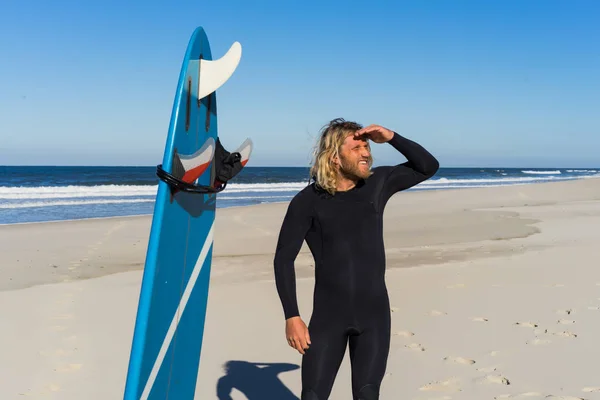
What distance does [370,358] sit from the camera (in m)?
2.46

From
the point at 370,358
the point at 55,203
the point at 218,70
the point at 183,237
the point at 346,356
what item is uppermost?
the point at 218,70

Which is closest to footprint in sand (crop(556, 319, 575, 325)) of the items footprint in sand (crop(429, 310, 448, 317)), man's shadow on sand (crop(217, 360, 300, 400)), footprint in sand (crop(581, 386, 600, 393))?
footprint in sand (crop(429, 310, 448, 317))

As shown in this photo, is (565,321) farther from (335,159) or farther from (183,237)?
(183,237)

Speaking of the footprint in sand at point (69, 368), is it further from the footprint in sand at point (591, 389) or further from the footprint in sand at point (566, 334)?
the footprint in sand at point (566, 334)

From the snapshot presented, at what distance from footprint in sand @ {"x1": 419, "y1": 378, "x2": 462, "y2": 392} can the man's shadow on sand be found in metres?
0.86

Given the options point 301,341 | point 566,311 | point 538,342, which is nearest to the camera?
point 301,341

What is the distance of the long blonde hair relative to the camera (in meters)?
2.51

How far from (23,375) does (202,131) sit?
2.82 meters

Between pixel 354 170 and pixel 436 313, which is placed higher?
pixel 354 170

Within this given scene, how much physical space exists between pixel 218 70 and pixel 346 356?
3075 mm

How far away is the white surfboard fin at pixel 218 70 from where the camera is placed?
2244 millimetres

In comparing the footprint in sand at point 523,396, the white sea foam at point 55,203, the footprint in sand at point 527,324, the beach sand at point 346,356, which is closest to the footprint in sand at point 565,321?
the beach sand at point 346,356

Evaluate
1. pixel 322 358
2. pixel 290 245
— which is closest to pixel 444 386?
pixel 322 358

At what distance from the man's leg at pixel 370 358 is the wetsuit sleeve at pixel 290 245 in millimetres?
300
